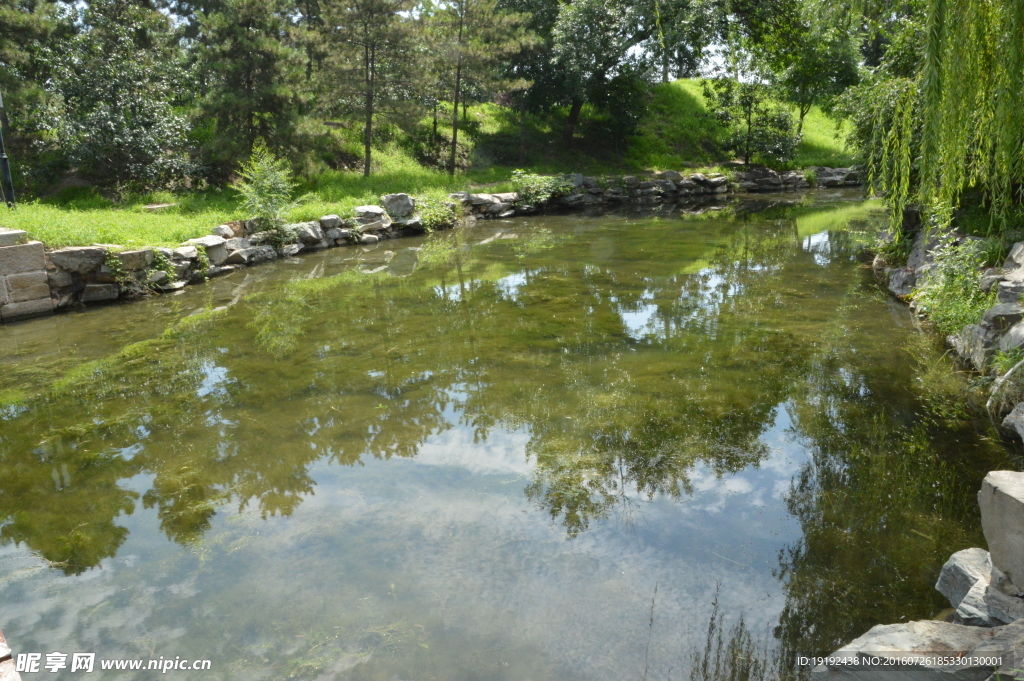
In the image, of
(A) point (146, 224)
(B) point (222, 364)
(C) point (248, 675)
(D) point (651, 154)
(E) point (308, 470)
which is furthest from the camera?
(D) point (651, 154)

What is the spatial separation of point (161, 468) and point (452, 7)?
18.9 m

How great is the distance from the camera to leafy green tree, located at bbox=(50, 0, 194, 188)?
14.4 m

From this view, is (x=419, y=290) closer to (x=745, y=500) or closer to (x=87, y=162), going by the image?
(x=745, y=500)

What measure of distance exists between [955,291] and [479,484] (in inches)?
216

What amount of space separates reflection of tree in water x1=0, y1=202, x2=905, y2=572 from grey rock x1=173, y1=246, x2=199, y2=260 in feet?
5.89

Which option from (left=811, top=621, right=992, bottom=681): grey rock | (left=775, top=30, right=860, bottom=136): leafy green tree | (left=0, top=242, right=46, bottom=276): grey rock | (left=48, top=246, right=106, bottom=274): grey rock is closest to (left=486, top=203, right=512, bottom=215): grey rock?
(left=48, top=246, right=106, bottom=274): grey rock

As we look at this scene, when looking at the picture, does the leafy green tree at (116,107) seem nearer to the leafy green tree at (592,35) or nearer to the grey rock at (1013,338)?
the leafy green tree at (592,35)

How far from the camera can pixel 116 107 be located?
15023mm

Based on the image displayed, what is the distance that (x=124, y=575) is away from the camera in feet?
12.1

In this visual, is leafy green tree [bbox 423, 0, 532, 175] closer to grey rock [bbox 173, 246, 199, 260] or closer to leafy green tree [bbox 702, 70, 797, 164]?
leafy green tree [bbox 702, 70, 797, 164]

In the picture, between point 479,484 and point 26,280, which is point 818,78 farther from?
point 479,484

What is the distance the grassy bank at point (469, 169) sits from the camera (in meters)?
11.4

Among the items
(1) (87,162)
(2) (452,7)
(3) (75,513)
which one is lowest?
(3) (75,513)

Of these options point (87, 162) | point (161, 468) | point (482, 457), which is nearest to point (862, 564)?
point (482, 457)
